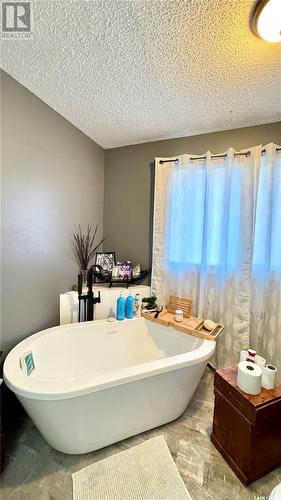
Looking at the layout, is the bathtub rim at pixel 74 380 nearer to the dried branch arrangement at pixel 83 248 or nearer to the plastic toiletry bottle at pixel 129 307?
the plastic toiletry bottle at pixel 129 307

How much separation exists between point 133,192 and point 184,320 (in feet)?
5.06

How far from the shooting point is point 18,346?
142cm

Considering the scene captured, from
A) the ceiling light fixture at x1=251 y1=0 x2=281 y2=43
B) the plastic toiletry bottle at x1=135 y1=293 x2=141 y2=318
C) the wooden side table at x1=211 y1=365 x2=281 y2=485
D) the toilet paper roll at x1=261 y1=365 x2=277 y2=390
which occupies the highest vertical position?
the ceiling light fixture at x1=251 y1=0 x2=281 y2=43

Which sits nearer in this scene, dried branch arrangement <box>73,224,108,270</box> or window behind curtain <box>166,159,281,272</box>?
window behind curtain <box>166,159,281,272</box>

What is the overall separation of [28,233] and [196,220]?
4.98ft

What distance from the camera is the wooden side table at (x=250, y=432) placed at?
44.6 inches

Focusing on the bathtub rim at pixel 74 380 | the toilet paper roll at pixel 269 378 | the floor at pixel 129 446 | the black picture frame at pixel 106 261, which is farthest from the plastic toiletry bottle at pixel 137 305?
the toilet paper roll at pixel 269 378

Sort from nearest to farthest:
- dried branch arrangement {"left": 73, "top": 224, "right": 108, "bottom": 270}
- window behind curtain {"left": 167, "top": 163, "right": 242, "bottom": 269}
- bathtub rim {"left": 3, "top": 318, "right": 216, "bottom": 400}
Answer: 1. bathtub rim {"left": 3, "top": 318, "right": 216, "bottom": 400}
2. window behind curtain {"left": 167, "top": 163, "right": 242, "bottom": 269}
3. dried branch arrangement {"left": 73, "top": 224, "right": 108, "bottom": 270}

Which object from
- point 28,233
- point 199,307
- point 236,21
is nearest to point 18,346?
point 28,233

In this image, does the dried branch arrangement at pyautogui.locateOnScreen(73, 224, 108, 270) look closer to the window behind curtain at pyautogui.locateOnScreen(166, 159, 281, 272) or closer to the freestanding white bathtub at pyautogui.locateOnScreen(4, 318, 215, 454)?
the freestanding white bathtub at pyautogui.locateOnScreen(4, 318, 215, 454)

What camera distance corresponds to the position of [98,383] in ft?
3.77

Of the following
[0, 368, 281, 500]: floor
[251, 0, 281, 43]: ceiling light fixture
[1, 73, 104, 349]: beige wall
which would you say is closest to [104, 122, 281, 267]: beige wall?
[1, 73, 104, 349]: beige wall

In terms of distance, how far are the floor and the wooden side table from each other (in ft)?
0.21

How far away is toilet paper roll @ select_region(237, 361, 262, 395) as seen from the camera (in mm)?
1188
